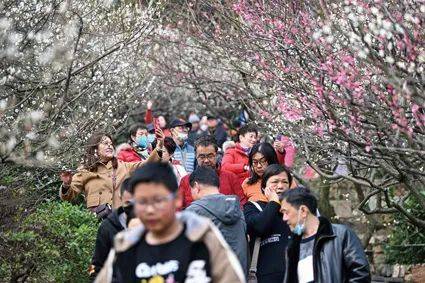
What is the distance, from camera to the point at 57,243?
1119 centimetres

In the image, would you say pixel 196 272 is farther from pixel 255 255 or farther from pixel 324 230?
pixel 255 255

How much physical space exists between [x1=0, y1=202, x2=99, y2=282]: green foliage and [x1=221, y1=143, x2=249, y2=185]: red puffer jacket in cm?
172

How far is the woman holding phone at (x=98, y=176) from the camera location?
10.9m

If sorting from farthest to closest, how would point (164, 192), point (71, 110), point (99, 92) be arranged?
1. point (99, 92)
2. point (71, 110)
3. point (164, 192)

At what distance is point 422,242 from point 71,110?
563 cm

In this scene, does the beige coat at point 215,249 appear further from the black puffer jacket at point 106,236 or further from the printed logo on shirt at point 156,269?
Result: the black puffer jacket at point 106,236

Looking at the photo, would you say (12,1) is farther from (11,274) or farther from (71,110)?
(11,274)

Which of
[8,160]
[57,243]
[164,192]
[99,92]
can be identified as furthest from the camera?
[99,92]

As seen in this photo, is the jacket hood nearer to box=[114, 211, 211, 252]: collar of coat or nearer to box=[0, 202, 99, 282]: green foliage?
box=[114, 211, 211, 252]: collar of coat

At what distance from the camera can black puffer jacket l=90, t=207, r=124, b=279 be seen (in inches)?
310

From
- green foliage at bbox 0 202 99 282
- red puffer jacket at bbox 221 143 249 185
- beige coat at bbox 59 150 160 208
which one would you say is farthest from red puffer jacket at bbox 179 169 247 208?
green foliage at bbox 0 202 99 282

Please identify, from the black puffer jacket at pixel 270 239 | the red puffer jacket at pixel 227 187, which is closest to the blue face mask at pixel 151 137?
the red puffer jacket at pixel 227 187

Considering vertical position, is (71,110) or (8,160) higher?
(71,110)

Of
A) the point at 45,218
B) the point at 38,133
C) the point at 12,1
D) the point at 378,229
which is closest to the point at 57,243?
the point at 45,218
